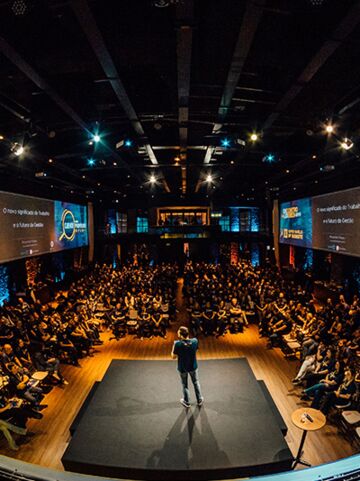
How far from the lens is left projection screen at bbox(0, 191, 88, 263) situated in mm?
9648

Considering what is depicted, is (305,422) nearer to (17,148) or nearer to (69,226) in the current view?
(17,148)

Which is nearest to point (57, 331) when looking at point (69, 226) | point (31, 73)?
point (31, 73)

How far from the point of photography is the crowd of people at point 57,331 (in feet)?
18.0

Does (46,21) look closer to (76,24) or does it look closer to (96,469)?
(76,24)

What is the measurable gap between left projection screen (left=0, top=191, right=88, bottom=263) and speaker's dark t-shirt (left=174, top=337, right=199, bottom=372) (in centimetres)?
703

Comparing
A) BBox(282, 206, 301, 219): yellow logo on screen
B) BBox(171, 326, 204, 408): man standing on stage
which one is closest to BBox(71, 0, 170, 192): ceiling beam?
BBox(171, 326, 204, 408): man standing on stage

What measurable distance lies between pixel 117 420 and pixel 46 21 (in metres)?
5.80

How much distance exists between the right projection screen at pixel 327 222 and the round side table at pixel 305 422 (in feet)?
20.4

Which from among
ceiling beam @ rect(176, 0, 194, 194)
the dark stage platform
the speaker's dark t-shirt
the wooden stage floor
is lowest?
the wooden stage floor

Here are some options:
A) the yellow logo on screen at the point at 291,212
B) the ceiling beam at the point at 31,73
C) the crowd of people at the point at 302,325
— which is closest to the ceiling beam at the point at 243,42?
the ceiling beam at the point at 31,73

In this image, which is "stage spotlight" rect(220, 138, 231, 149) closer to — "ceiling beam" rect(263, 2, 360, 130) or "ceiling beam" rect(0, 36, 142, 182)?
"ceiling beam" rect(263, 2, 360, 130)

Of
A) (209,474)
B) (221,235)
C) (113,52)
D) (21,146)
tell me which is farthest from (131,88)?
(221,235)

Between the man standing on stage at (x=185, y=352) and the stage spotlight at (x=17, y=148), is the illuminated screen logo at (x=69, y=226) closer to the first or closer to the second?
the stage spotlight at (x=17, y=148)

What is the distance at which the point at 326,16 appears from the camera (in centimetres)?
342
